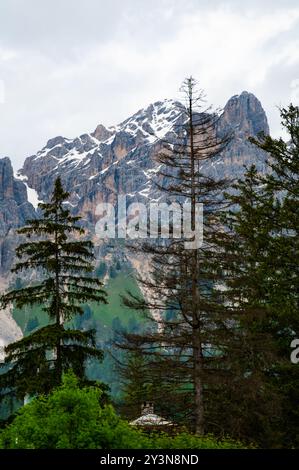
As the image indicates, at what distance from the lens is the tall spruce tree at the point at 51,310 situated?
794 inches

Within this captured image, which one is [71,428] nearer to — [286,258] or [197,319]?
[197,319]

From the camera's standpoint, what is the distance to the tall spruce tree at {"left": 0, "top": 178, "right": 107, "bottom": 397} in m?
20.2

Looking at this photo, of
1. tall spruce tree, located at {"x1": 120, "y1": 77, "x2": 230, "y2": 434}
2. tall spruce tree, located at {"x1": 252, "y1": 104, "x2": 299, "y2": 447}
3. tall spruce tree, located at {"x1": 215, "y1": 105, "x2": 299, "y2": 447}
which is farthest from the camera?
tall spruce tree, located at {"x1": 252, "y1": 104, "x2": 299, "y2": 447}

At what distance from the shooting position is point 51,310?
21781 mm

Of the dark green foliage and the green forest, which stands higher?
the green forest

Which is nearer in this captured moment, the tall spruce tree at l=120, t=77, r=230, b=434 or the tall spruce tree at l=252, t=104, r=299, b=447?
the tall spruce tree at l=120, t=77, r=230, b=434

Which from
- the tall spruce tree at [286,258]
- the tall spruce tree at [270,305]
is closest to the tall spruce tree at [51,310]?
the tall spruce tree at [270,305]

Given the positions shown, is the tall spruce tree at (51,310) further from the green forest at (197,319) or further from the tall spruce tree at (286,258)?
the tall spruce tree at (286,258)

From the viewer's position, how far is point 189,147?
69.6ft

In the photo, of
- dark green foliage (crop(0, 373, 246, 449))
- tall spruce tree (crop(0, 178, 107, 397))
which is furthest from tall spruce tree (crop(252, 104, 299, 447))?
dark green foliage (crop(0, 373, 246, 449))

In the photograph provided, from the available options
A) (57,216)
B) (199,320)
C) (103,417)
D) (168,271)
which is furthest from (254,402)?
(57,216)

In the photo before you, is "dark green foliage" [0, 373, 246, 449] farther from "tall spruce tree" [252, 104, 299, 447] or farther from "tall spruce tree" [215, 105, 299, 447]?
"tall spruce tree" [252, 104, 299, 447]
